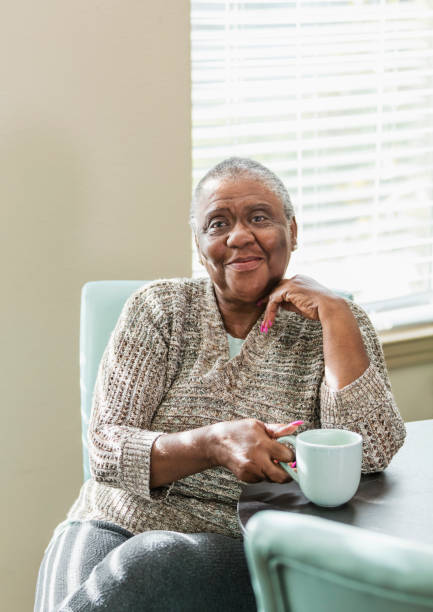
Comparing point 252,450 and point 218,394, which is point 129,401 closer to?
point 218,394

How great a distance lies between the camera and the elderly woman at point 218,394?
1273 millimetres

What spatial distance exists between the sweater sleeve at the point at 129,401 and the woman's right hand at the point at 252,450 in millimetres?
164

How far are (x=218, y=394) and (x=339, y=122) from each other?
4.33ft

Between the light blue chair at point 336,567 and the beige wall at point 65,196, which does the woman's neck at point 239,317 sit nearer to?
the beige wall at point 65,196

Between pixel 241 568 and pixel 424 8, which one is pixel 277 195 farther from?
pixel 424 8

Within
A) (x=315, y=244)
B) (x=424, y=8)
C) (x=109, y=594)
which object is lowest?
(x=109, y=594)

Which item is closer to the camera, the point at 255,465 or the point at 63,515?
the point at 255,465

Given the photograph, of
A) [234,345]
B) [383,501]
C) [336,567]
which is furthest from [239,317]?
[336,567]

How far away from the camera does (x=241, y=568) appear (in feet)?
4.09

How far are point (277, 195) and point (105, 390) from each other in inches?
19.6

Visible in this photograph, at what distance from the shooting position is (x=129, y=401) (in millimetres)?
1488

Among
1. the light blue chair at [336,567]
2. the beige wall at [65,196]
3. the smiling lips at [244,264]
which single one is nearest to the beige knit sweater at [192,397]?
the smiling lips at [244,264]

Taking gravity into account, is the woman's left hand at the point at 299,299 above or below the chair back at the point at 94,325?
above

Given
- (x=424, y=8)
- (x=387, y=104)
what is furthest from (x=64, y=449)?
(x=424, y=8)
